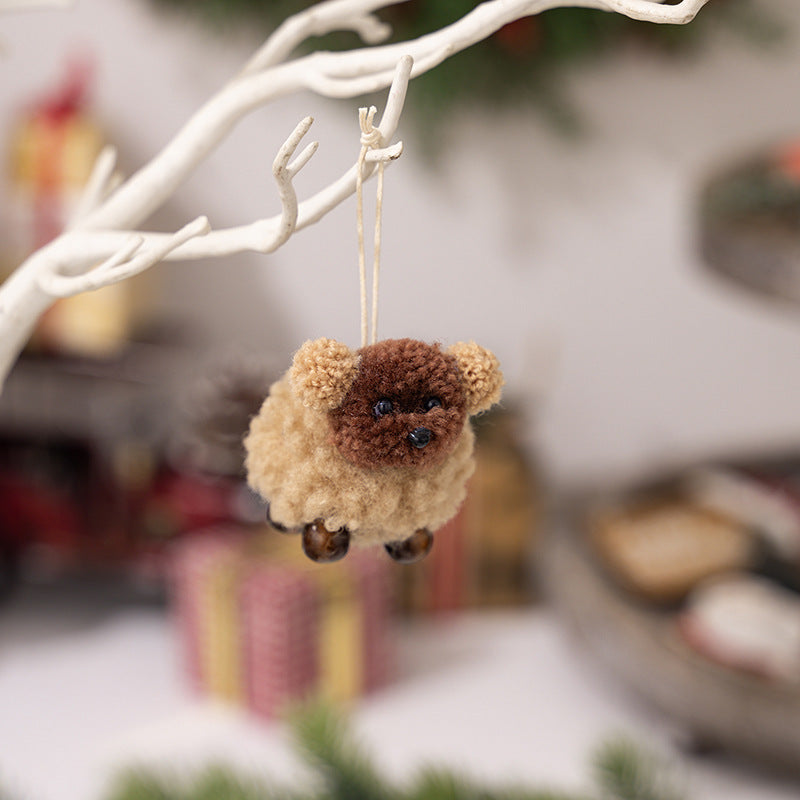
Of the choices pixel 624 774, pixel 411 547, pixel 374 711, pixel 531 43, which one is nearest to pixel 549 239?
pixel 531 43

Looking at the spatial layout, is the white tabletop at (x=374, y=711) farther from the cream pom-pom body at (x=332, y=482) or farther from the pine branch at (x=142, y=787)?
the cream pom-pom body at (x=332, y=482)

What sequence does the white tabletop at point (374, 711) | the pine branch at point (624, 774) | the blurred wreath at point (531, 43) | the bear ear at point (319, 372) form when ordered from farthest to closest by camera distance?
1. the blurred wreath at point (531, 43)
2. the white tabletop at point (374, 711)
3. the pine branch at point (624, 774)
4. the bear ear at point (319, 372)

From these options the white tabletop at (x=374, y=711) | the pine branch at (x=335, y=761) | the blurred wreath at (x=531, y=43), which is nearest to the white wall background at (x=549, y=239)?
the blurred wreath at (x=531, y=43)

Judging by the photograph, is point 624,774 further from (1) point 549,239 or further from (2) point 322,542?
(1) point 549,239

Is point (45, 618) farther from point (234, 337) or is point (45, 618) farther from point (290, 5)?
point (290, 5)

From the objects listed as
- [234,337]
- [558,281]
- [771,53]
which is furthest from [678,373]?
[234,337]

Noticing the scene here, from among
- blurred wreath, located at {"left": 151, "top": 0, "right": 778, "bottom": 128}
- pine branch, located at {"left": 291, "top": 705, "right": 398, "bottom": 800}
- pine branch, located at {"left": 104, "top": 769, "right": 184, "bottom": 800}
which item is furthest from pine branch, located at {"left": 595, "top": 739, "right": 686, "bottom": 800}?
blurred wreath, located at {"left": 151, "top": 0, "right": 778, "bottom": 128}
